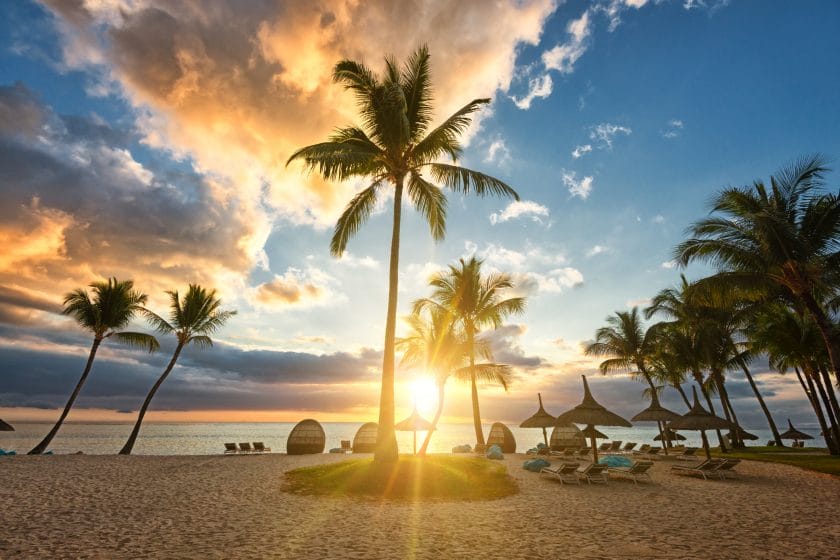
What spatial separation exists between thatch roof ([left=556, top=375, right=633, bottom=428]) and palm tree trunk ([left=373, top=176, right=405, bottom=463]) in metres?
8.15

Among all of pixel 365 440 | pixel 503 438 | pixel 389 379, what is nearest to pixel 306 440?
pixel 365 440

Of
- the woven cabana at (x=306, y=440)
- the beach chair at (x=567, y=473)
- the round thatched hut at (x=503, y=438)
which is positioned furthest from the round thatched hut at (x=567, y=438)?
the woven cabana at (x=306, y=440)

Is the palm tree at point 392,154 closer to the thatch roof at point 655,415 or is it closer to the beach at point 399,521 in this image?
the beach at point 399,521

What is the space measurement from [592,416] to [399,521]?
10.9m

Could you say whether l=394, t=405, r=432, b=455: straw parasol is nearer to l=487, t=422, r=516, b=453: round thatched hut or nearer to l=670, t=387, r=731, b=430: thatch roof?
l=487, t=422, r=516, b=453: round thatched hut

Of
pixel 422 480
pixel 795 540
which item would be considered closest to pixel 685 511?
pixel 795 540

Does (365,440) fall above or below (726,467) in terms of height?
above

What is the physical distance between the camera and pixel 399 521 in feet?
27.5

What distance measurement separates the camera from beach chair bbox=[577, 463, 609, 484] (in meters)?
14.1

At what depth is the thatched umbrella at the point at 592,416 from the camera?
16141 mm

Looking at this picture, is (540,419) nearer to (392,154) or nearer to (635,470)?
(635,470)

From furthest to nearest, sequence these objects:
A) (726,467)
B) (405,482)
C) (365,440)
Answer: (365,440) < (726,467) < (405,482)

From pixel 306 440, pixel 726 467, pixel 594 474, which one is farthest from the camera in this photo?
pixel 306 440

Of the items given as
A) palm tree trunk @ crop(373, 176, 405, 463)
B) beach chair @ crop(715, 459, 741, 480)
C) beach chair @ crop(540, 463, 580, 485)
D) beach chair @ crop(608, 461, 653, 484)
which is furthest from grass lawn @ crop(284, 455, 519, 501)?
beach chair @ crop(715, 459, 741, 480)
